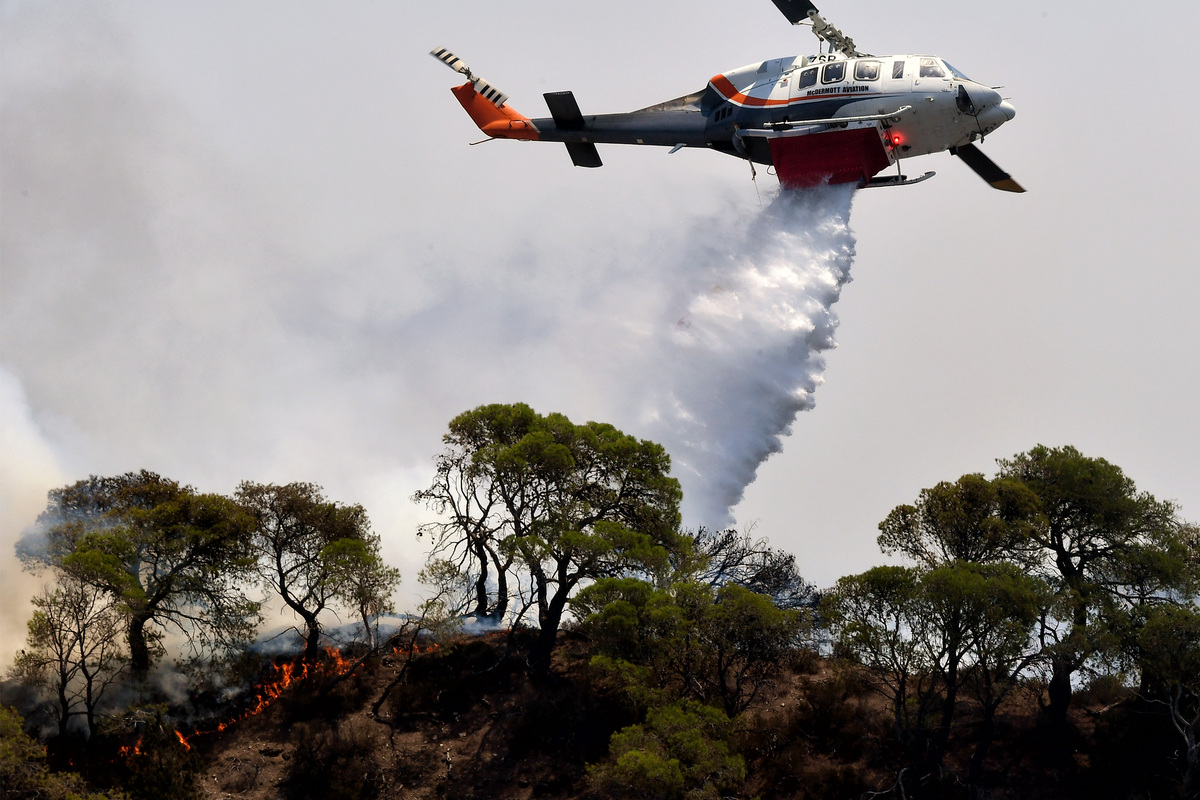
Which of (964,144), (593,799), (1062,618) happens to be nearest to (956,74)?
(964,144)

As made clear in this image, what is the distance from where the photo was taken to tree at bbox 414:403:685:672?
109 ft

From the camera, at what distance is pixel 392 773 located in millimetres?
32062

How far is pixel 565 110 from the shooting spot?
3997 centimetres

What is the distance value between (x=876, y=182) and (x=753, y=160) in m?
3.68

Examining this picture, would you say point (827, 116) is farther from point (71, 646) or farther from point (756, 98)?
point (71, 646)

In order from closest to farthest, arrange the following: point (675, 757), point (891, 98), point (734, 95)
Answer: point (675, 757), point (891, 98), point (734, 95)

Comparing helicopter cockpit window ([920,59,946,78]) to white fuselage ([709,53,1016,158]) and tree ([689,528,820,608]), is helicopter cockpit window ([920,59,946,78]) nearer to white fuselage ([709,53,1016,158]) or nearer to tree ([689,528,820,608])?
white fuselage ([709,53,1016,158])

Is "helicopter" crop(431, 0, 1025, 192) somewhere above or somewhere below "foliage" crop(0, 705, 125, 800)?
above

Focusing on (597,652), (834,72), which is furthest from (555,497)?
(834,72)

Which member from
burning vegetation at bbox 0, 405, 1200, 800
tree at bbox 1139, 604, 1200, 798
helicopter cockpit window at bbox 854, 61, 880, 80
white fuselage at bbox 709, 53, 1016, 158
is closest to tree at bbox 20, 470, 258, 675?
burning vegetation at bbox 0, 405, 1200, 800

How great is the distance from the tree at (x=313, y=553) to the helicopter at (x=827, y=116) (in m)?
14.1

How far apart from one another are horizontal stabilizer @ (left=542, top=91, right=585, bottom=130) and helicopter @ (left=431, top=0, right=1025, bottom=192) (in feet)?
0.10

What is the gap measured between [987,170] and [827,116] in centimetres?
594

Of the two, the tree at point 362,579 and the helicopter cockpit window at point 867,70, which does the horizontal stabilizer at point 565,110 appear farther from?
the tree at point 362,579
